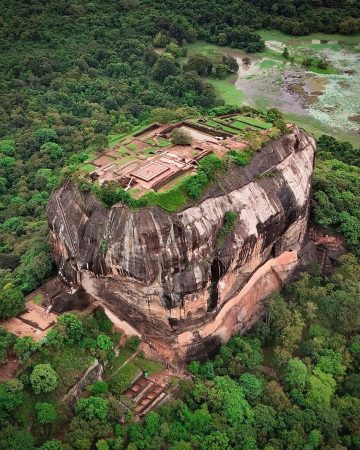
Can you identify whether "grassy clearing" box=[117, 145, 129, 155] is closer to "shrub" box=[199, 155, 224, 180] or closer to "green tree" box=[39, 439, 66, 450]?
"shrub" box=[199, 155, 224, 180]

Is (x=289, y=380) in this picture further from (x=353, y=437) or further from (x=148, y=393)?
(x=148, y=393)

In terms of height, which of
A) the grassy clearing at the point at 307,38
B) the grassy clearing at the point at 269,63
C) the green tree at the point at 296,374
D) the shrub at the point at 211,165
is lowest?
the green tree at the point at 296,374

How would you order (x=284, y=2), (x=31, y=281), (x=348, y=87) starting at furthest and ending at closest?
1. (x=284, y=2)
2. (x=348, y=87)
3. (x=31, y=281)

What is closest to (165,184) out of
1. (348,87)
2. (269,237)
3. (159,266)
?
(159,266)

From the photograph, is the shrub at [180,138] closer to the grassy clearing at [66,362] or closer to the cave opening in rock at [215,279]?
the cave opening in rock at [215,279]

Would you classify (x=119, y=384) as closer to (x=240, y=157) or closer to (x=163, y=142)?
(x=240, y=157)

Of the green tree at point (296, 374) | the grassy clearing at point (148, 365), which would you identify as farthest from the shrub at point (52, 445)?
the green tree at point (296, 374)

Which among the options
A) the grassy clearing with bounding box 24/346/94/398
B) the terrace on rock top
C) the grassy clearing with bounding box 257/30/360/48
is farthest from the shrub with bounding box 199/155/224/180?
the grassy clearing with bounding box 257/30/360/48
